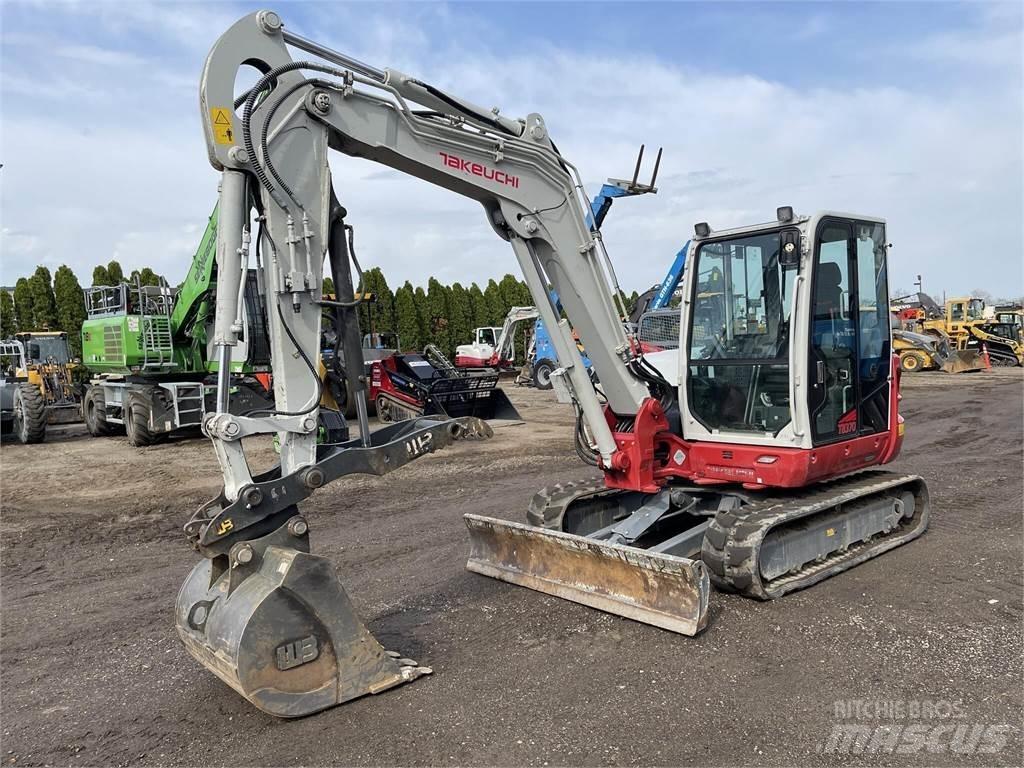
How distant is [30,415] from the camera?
15695mm

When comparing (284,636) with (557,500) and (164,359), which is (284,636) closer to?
(557,500)

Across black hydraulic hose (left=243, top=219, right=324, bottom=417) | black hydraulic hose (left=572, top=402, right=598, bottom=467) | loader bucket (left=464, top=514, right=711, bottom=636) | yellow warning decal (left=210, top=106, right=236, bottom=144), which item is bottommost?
loader bucket (left=464, top=514, right=711, bottom=636)

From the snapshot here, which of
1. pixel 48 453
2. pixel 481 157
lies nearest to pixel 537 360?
pixel 48 453

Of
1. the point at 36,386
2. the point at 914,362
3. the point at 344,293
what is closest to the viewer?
the point at 344,293

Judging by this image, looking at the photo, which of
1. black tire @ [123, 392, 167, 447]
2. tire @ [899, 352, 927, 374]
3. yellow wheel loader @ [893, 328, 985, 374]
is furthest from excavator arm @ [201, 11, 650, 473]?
tire @ [899, 352, 927, 374]

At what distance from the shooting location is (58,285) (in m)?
24.9

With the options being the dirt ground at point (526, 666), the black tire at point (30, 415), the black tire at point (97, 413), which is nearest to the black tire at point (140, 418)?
the black tire at point (97, 413)

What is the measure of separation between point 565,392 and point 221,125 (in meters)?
2.95

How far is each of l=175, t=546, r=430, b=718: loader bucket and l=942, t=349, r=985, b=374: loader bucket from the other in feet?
83.2

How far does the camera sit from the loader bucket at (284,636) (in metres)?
3.68

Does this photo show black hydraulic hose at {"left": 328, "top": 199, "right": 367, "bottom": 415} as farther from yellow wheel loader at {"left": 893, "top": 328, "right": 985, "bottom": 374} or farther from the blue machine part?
yellow wheel loader at {"left": 893, "top": 328, "right": 985, "bottom": 374}

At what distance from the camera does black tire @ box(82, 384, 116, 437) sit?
16.2m

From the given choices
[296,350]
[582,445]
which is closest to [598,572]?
[582,445]

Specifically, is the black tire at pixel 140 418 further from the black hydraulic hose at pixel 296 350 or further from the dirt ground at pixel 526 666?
the black hydraulic hose at pixel 296 350
